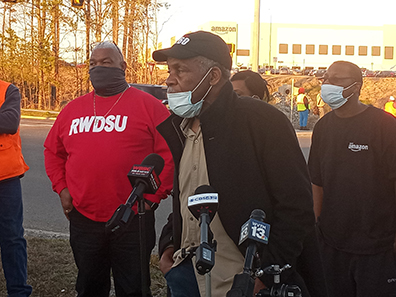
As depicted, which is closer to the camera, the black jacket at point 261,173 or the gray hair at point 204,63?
the black jacket at point 261,173

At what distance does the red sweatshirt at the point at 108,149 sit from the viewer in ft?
12.2

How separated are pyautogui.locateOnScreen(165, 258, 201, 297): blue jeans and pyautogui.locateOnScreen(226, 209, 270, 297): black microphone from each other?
2.98 ft

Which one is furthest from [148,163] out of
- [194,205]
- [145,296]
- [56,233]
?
[56,233]

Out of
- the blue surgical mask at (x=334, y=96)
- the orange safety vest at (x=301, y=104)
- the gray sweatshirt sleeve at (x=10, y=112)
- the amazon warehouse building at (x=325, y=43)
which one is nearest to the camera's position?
the blue surgical mask at (x=334, y=96)

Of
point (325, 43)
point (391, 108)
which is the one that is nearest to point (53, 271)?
point (391, 108)

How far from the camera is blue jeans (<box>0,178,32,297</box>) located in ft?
14.1

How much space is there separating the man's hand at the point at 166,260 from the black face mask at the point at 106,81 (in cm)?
147

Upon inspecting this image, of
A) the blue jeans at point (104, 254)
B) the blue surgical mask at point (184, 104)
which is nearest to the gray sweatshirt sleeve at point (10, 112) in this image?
the blue jeans at point (104, 254)

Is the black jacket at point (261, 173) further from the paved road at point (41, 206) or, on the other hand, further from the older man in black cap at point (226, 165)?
the paved road at point (41, 206)

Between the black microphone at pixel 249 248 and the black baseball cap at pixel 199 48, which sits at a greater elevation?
the black baseball cap at pixel 199 48

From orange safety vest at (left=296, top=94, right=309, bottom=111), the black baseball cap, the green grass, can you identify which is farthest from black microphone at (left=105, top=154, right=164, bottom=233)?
orange safety vest at (left=296, top=94, right=309, bottom=111)

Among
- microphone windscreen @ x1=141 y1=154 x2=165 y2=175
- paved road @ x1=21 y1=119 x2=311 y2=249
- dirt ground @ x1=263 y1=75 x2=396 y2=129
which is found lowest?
paved road @ x1=21 y1=119 x2=311 y2=249

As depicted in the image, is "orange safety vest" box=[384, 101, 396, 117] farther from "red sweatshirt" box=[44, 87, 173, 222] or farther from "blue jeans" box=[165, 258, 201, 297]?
"blue jeans" box=[165, 258, 201, 297]

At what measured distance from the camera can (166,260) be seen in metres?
2.91
